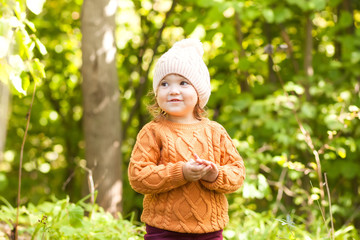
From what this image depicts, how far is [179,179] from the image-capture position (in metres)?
2.04

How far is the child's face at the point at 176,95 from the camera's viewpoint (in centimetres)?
218

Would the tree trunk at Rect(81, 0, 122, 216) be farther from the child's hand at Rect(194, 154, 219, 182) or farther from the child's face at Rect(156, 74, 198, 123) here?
the child's hand at Rect(194, 154, 219, 182)

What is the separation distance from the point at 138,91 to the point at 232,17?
1.53 meters

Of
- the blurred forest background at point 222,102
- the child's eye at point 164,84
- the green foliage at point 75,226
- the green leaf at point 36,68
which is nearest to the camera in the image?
the child's eye at point 164,84

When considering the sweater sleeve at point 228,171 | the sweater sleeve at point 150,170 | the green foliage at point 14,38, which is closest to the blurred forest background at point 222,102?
the green foliage at point 14,38

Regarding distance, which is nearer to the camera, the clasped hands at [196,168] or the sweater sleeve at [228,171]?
the clasped hands at [196,168]

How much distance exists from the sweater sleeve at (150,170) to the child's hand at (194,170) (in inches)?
1.3

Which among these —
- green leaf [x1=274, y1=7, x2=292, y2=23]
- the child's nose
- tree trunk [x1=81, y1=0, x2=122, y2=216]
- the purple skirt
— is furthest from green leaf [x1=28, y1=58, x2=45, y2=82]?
green leaf [x1=274, y1=7, x2=292, y2=23]

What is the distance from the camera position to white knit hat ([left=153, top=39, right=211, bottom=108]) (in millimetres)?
2176

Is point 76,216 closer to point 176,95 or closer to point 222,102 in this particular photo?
point 176,95

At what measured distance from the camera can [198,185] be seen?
217cm

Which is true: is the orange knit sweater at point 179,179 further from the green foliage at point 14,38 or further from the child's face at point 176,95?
the green foliage at point 14,38

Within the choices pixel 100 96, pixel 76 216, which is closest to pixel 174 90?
pixel 76 216

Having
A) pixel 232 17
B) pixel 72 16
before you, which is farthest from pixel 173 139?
pixel 72 16
